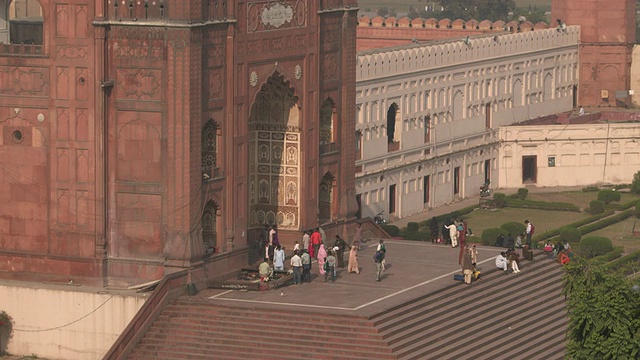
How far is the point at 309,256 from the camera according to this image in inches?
2127

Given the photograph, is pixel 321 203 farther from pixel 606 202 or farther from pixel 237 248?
pixel 606 202

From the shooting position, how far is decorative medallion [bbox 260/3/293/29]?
55.5 metres

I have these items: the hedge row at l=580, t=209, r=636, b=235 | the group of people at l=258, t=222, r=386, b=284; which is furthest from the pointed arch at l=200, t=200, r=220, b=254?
the hedge row at l=580, t=209, r=636, b=235

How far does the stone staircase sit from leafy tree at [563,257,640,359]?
639 centimetres

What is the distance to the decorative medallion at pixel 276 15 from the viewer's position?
182 feet

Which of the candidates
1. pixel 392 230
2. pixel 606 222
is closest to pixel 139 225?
pixel 392 230

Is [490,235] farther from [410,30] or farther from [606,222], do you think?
[410,30]

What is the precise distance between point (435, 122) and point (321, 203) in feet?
73.7

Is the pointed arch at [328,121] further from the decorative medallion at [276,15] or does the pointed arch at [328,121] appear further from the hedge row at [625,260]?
the hedge row at [625,260]

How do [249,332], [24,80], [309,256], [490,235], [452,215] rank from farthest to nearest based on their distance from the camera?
[452,215], [490,235], [309,256], [24,80], [249,332]

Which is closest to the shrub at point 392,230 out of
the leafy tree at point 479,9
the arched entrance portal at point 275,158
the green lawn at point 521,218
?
the green lawn at point 521,218

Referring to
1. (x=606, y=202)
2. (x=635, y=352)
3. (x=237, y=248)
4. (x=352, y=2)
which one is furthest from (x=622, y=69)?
(x=635, y=352)

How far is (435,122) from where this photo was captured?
81.4 meters

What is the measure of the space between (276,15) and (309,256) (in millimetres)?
6456
